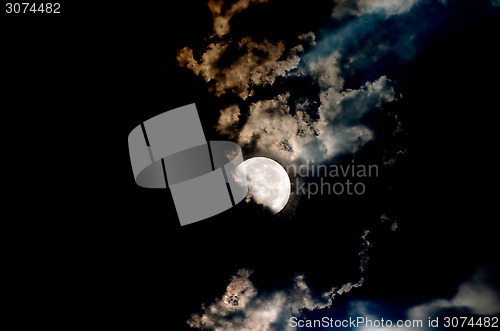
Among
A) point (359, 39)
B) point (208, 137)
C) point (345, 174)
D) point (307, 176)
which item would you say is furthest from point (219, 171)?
point (359, 39)

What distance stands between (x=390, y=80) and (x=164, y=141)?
305 inches

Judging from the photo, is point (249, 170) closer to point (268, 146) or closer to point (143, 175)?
point (268, 146)

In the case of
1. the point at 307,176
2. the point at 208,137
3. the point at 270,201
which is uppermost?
the point at 208,137

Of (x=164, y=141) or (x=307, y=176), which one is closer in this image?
(x=164, y=141)

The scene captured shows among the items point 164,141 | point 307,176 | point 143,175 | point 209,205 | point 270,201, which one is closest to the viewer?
point 164,141

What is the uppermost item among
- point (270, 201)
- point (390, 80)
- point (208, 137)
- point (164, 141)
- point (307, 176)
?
point (390, 80)

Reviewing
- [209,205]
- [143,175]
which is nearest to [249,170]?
[209,205]

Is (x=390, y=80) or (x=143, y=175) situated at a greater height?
(x=390, y=80)

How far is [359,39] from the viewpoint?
Result: 995cm

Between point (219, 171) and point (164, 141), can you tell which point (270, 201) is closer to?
point (219, 171)

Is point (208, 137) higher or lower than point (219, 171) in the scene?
higher

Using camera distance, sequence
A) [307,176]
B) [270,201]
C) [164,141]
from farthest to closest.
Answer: [307,176] → [270,201] → [164,141]

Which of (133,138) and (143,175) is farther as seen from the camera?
(143,175)

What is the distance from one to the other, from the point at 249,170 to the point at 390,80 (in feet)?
18.5
